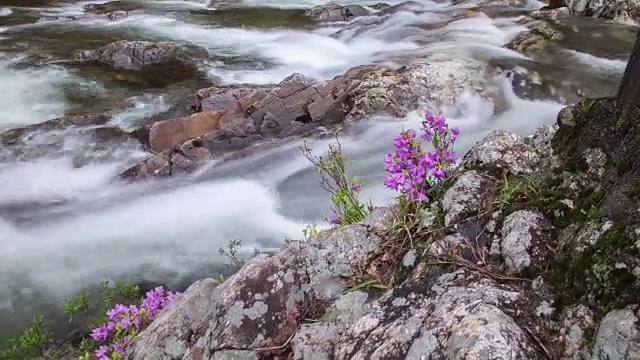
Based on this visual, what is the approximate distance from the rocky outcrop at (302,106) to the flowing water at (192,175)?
35 centimetres

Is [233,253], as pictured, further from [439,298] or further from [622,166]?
[622,166]

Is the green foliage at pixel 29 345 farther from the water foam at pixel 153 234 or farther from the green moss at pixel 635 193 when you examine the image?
the green moss at pixel 635 193

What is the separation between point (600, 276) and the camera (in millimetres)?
2484

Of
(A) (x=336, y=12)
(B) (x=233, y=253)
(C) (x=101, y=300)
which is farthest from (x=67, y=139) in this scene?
(A) (x=336, y=12)

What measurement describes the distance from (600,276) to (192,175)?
291 inches

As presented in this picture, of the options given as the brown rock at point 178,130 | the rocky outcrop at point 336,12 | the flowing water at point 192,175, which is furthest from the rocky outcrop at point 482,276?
the rocky outcrop at point 336,12

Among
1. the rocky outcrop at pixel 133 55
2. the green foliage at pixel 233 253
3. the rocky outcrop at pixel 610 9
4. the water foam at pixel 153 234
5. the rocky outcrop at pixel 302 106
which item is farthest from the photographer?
the rocky outcrop at pixel 133 55

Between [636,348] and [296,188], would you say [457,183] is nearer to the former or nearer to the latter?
[636,348]

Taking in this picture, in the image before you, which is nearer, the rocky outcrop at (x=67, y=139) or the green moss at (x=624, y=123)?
the green moss at (x=624, y=123)

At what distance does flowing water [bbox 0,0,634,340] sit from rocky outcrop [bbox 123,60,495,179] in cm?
35

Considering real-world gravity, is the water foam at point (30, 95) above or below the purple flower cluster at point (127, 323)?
below

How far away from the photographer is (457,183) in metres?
3.53

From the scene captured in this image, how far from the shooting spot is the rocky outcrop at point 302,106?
991 centimetres

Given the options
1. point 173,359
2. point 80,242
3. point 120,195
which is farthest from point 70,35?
point 173,359
